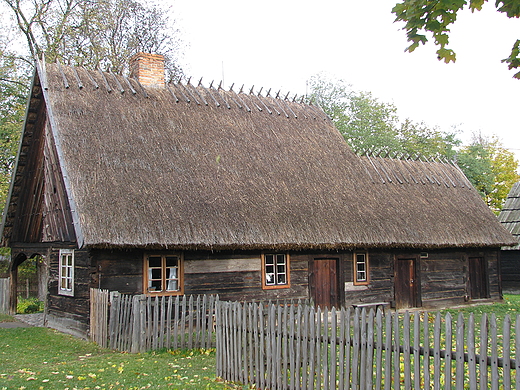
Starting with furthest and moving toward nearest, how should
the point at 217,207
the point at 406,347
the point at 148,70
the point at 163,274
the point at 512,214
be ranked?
the point at 512,214
the point at 148,70
the point at 217,207
the point at 163,274
the point at 406,347

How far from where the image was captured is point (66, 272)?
1486cm

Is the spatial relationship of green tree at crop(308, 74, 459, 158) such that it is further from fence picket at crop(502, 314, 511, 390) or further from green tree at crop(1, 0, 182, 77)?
fence picket at crop(502, 314, 511, 390)

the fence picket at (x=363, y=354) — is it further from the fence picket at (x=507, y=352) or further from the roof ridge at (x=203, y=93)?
the roof ridge at (x=203, y=93)

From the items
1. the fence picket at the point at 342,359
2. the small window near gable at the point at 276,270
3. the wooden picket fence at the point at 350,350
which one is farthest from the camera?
the small window near gable at the point at 276,270

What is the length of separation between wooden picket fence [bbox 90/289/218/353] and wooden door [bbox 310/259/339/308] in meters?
5.52

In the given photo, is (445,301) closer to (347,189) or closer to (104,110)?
(347,189)

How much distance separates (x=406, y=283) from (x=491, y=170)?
25650 mm

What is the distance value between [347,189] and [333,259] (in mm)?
2436

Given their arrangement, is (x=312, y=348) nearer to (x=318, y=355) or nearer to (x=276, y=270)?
(x=318, y=355)

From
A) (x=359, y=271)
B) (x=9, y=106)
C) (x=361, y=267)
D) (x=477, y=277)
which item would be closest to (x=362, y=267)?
(x=361, y=267)

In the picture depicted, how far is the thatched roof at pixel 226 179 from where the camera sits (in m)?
13.3

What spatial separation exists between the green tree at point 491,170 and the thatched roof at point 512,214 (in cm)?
1023

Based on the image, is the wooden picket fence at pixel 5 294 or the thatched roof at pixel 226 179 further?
the wooden picket fence at pixel 5 294

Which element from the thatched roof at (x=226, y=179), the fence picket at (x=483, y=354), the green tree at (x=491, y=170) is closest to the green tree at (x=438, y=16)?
the fence picket at (x=483, y=354)
